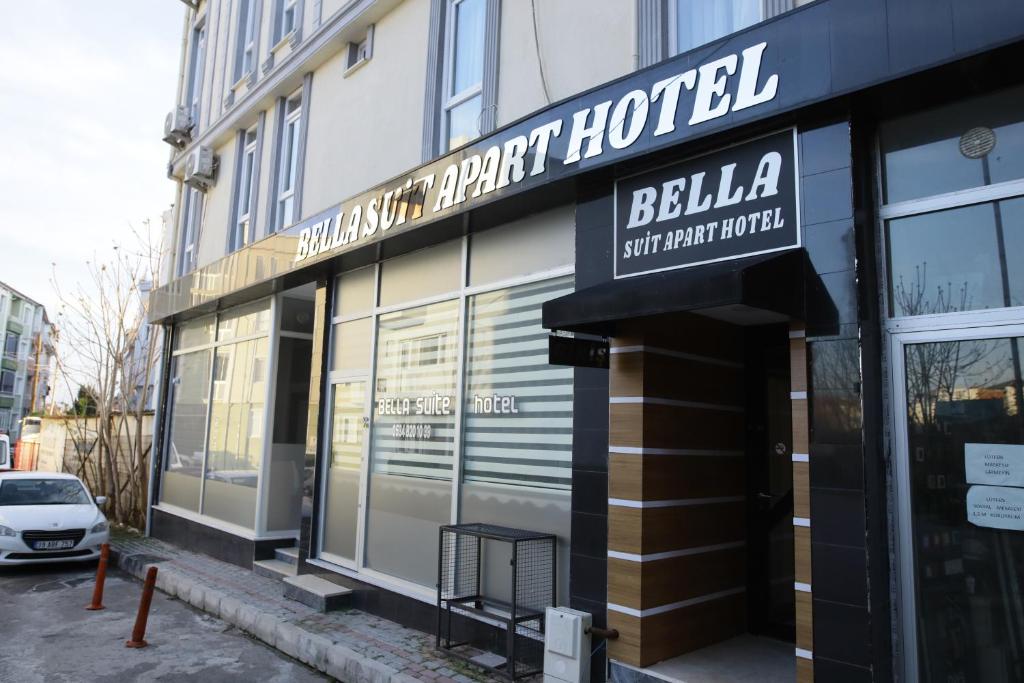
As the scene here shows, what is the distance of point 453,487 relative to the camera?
6605mm

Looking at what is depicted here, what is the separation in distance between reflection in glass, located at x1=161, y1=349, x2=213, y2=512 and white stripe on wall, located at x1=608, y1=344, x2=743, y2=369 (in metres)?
9.03

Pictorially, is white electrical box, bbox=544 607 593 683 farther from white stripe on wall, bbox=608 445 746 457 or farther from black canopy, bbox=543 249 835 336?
black canopy, bbox=543 249 835 336

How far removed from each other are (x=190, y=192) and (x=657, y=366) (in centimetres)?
1226

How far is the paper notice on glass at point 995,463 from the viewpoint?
140 inches

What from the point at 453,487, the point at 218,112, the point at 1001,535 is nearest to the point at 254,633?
the point at 453,487

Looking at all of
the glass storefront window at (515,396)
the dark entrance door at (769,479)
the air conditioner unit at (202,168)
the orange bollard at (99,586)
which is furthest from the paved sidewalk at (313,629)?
the air conditioner unit at (202,168)

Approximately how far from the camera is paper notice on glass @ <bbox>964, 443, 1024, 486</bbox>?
3549mm

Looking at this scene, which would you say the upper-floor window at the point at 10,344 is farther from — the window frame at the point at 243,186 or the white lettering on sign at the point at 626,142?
the white lettering on sign at the point at 626,142

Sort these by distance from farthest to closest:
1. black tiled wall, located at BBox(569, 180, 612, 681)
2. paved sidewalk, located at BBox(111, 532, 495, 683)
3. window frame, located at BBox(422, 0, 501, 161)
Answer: window frame, located at BBox(422, 0, 501, 161) → paved sidewalk, located at BBox(111, 532, 495, 683) → black tiled wall, located at BBox(569, 180, 612, 681)

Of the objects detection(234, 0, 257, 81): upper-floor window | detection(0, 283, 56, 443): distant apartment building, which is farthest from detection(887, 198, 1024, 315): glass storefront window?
detection(0, 283, 56, 443): distant apartment building

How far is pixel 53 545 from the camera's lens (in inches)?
395

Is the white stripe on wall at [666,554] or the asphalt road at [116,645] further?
the asphalt road at [116,645]

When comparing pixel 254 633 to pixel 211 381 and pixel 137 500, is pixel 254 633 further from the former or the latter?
pixel 137 500

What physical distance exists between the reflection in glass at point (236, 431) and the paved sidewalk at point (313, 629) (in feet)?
3.16
